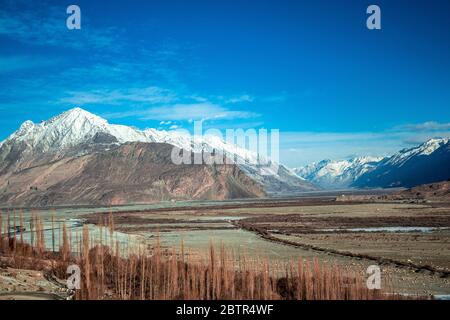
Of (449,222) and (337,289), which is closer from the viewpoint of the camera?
(337,289)

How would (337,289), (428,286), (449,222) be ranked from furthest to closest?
(449,222)
(428,286)
(337,289)

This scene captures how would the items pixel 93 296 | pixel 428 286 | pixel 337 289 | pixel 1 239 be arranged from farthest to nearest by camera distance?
1. pixel 1 239
2. pixel 428 286
3. pixel 337 289
4. pixel 93 296
